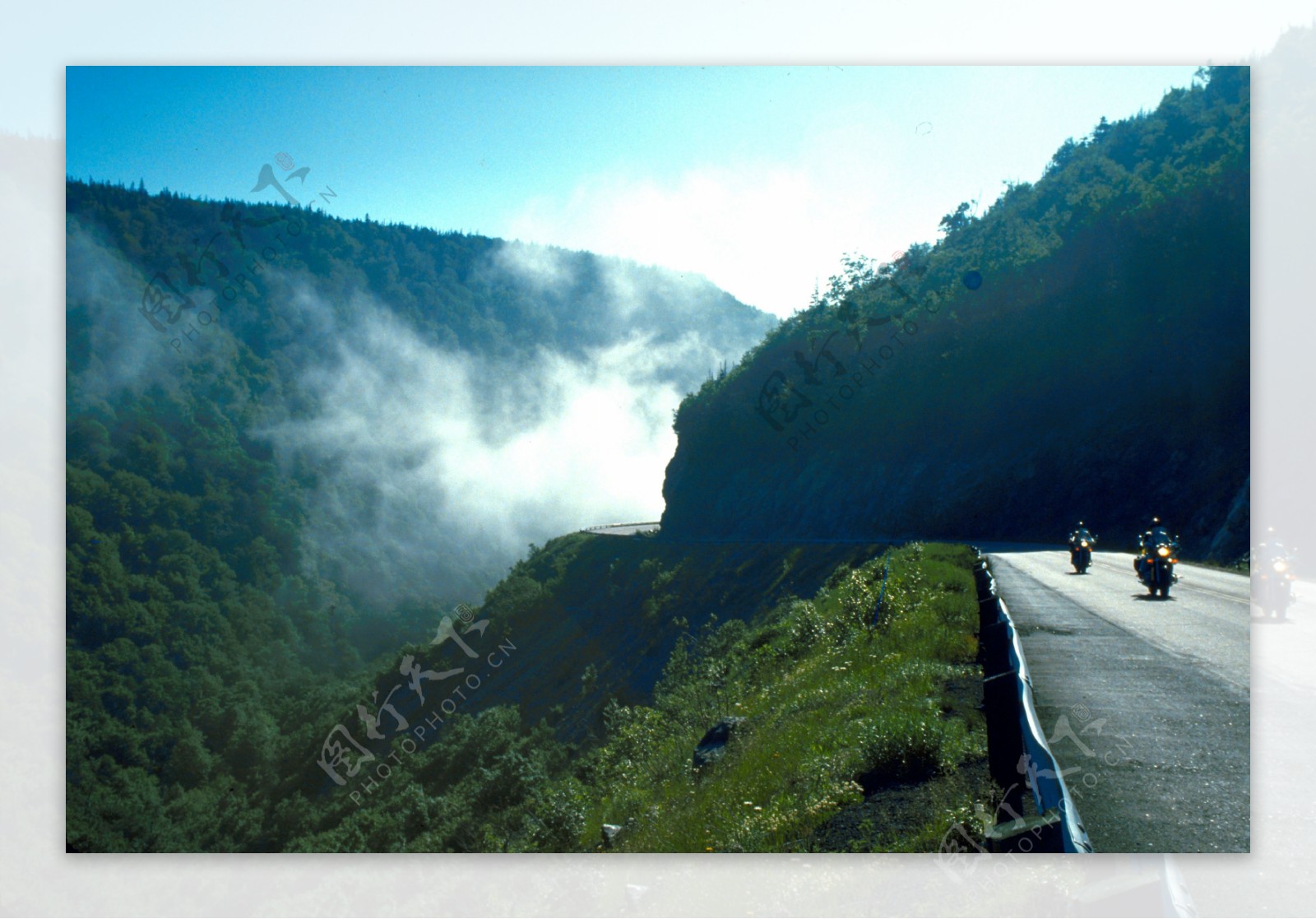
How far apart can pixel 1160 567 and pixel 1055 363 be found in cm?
1254

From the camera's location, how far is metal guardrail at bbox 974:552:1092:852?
4.20m

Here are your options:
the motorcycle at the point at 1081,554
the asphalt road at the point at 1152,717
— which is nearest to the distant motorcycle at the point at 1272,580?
the asphalt road at the point at 1152,717

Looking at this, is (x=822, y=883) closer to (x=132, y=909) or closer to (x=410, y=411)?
(x=132, y=909)

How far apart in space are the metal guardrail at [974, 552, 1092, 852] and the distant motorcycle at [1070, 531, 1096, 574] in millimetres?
11408

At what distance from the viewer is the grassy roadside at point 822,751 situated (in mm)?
5840

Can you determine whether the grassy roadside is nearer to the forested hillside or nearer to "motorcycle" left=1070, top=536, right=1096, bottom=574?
"motorcycle" left=1070, top=536, right=1096, bottom=574

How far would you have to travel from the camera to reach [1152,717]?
6016mm

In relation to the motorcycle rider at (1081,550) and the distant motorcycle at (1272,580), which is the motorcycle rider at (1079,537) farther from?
the distant motorcycle at (1272,580)

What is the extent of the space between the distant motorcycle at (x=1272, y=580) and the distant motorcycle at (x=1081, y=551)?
7.89 m

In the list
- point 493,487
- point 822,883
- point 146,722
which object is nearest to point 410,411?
point 493,487

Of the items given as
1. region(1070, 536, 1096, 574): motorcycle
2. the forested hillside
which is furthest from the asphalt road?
the forested hillside

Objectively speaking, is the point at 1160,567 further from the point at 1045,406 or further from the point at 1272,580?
the point at 1045,406

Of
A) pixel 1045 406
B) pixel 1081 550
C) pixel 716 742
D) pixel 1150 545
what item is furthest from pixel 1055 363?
pixel 716 742

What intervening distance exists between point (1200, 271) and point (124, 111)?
17.7 meters
